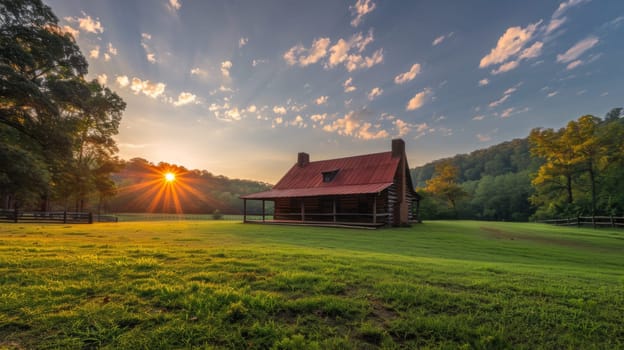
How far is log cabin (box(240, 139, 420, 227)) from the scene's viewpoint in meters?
21.2

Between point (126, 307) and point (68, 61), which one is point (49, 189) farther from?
point (126, 307)

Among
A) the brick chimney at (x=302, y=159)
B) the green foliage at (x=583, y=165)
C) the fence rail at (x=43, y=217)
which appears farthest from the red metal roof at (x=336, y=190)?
the green foliage at (x=583, y=165)

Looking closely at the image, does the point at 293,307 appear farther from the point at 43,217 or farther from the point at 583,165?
the point at 583,165

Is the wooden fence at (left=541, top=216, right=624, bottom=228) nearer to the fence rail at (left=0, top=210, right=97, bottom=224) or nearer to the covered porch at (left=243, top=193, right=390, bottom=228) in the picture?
the covered porch at (left=243, top=193, right=390, bottom=228)

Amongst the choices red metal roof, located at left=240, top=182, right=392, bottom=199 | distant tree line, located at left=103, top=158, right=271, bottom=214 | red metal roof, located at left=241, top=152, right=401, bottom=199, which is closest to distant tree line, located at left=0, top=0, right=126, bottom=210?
red metal roof, located at left=241, top=152, right=401, bottom=199

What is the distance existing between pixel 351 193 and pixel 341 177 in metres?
5.33

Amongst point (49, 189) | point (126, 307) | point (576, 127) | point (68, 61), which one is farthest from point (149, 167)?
point (576, 127)

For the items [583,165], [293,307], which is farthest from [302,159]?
[583,165]

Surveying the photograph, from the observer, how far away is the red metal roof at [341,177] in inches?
851

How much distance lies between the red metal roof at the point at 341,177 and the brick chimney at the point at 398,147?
48 centimetres

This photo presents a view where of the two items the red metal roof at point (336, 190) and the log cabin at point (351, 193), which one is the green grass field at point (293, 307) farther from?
the log cabin at point (351, 193)

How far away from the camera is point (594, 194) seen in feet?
90.1

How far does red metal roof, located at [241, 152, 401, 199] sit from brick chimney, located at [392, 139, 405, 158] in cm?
48

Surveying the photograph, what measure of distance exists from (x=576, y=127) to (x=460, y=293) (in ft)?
125
